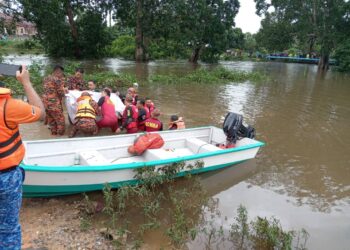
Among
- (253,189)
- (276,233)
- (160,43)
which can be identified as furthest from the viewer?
(160,43)

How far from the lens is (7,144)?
2938 mm

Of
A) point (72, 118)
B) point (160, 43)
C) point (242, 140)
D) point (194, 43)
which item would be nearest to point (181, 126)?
point (242, 140)

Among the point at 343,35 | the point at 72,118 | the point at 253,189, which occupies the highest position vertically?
the point at 343,35

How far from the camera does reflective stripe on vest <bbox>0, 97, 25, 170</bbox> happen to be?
2852mm

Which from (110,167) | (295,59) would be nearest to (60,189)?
(110,167)

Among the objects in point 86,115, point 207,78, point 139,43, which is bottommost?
point 207,78

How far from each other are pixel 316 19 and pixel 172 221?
3225 centimetres

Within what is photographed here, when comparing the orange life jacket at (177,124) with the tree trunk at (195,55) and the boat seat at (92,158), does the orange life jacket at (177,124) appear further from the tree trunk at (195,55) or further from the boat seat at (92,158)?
the tree trunk at (195,55)

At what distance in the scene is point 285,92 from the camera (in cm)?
1805

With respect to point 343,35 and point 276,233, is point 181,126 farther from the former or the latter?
point 343,35

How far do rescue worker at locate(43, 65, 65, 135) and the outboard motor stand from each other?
3915mm

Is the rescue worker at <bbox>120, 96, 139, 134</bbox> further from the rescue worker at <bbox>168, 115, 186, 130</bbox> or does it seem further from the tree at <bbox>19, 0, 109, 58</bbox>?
the tree at <bbox>19, 0, 109, 58</bbox>

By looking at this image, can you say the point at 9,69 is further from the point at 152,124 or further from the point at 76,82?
the point at 76,82

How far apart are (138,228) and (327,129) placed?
316 inches
